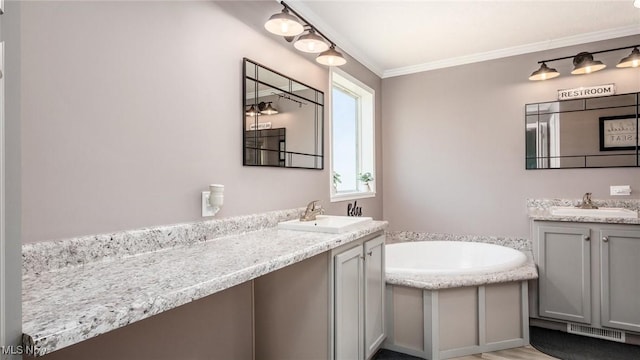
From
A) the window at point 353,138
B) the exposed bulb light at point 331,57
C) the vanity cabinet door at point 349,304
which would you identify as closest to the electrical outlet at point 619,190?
the window at point 353,138

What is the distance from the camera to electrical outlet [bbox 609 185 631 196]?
2.86m

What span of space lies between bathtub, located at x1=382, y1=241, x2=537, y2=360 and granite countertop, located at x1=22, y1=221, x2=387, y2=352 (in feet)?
3.24

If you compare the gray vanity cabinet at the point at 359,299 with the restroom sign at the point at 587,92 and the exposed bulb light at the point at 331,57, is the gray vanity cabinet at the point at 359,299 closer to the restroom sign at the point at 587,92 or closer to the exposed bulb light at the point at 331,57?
the exposed bulb light at the point at 331,57

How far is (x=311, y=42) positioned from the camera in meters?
2.05

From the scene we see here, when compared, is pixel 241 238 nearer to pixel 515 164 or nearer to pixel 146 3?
pixel 146 3

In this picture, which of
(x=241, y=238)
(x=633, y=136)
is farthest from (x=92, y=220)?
(x=633, y=136)

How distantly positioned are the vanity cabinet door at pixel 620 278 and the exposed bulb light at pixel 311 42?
2430mm

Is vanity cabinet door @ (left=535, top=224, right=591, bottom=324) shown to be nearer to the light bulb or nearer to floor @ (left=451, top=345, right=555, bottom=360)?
floor @ (left=451, top=345, right=555, bottom=360)

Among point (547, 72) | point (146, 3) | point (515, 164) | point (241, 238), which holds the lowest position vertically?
point (241, 238)

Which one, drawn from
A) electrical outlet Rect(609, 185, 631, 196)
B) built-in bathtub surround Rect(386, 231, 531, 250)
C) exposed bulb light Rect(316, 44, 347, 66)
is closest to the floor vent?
built-in bathtub surround Rect(386, 231, 531, 250)

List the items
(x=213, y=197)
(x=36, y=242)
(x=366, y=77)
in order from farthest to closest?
(x=366, y=77) < (x=213, y=197) < (x=36, y=242)

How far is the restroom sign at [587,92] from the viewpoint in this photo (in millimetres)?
2941

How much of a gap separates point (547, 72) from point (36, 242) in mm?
3606

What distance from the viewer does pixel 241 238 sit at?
5.74ft
